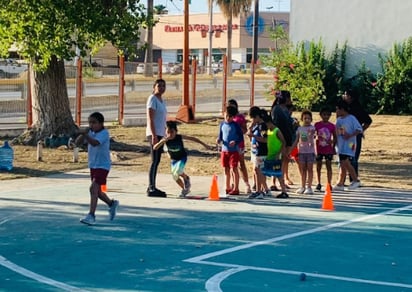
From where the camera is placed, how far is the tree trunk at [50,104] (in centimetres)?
2112

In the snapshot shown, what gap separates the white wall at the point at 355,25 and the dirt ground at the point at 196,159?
853cm

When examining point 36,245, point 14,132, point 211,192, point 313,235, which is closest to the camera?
point 36,245

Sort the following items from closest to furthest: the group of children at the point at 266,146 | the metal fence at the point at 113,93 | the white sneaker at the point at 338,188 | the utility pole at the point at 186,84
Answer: the group of children at the point at 266,146 < the white sneaker at the point at 338,188 < the metal fence at the point at 113,93 < the utility pole at the point at 186,84

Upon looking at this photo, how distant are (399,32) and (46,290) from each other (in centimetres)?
2887

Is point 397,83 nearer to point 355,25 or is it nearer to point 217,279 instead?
point 355,25

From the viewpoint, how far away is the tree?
18.2 meters

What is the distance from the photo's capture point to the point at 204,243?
9.98m

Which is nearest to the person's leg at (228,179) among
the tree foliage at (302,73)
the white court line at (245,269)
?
the white court line at (245,269)

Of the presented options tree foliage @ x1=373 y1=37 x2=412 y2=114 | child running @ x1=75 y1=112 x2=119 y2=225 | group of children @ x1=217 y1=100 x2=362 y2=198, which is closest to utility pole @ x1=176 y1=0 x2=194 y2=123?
tree foliage @ x1=373 y1=37 x2=412 y2=114

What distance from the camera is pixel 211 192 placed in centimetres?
1354

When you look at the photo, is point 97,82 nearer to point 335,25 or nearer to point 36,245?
point 335,25

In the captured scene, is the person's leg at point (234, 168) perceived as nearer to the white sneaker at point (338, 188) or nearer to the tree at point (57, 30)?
the white sneaker at point (338, 188)

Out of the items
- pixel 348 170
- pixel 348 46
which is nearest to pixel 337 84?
pixel 348 46

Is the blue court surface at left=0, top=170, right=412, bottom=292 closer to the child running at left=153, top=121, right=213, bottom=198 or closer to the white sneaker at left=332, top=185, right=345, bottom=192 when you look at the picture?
the white sneaker at left=332, top=185, right=345, bottom=192
